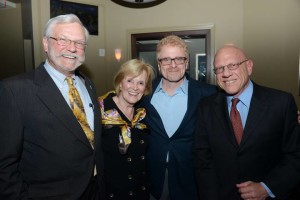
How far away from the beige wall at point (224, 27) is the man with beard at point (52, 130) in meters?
2.52

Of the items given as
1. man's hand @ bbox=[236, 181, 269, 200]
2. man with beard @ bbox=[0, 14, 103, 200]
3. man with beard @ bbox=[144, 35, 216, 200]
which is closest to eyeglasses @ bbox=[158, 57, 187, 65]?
man with beard @ bbox=[144, 35, 216, 200]

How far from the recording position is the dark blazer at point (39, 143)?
1.25 metres

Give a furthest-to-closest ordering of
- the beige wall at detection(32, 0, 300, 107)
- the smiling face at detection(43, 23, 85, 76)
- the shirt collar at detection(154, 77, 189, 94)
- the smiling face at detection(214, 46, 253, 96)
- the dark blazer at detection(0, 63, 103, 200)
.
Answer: the beige wall at detection(32, 0, 300, 107) → the shirt collar at detection(154, 77, 189, 94) → the smiling face at detection(214, 46, 253, 96) → the smiling face at detection(43, 23, 85, 76) → the dark blazer at detection(0, 63, 103, 200)

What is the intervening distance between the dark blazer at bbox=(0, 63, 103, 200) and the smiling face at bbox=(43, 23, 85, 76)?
95 millimetres

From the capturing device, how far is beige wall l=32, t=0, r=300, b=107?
3.44 meters

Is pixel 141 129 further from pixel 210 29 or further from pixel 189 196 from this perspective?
pixel 210 29

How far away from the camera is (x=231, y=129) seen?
1.57 m

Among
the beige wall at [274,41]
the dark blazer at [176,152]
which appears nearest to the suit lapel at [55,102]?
the dark blazer at [176,152]

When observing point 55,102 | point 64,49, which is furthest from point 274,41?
point 55,102

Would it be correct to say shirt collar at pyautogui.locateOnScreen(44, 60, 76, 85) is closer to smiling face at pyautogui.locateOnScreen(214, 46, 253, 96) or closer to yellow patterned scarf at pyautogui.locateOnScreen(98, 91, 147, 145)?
yellow patterned scarf at pyautogui.locateOnScreen(98, 91, 147, 145)

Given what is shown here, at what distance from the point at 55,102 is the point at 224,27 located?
3.58 m

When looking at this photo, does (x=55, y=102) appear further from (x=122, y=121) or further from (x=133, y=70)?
(x=133, y=70)

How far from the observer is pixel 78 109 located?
150 cm

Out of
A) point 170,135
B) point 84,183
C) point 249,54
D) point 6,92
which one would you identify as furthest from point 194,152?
point 249,54
